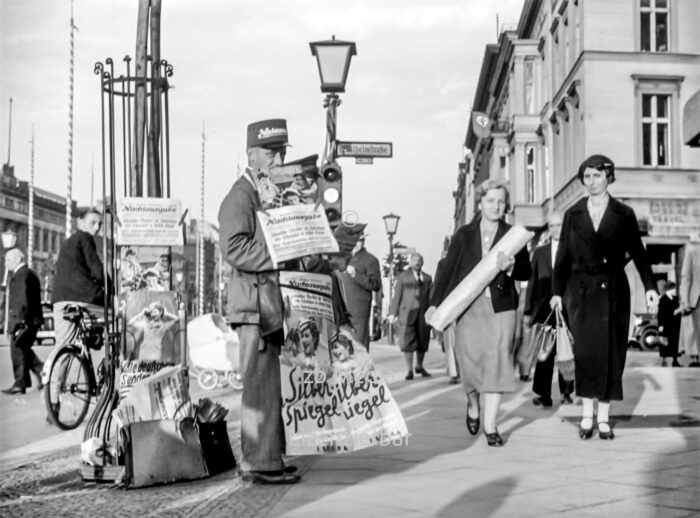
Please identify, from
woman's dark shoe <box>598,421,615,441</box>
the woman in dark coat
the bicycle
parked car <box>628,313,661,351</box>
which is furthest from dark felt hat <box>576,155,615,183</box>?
parked car <box>628,313,661,351</box>

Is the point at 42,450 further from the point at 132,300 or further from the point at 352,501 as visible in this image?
the point at 352,501

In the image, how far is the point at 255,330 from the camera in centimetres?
660

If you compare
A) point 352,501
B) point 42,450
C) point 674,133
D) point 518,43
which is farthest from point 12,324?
point 518,43

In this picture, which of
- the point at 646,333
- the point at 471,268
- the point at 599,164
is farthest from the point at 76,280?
the point at 646,333

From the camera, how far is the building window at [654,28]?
35406 millimetres

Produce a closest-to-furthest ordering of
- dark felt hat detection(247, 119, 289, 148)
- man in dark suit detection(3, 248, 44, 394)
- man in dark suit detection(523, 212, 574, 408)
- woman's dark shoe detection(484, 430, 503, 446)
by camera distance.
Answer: dark felt hat detection(247, 119, 289, 148) → woman's dark shoe detection(484, 430, 503, 446) → man in dark suit detection(523, 212, 574, 408) → man in dark suit detection(3, 248, 44, 394)

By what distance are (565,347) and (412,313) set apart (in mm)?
8012

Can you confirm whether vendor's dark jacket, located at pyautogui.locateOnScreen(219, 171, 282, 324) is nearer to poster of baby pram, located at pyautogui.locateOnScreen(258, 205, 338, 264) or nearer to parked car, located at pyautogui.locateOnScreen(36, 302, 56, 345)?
poster of baby pram, located at pyautogui.locateOnScreen(258, 205, 338, 264)

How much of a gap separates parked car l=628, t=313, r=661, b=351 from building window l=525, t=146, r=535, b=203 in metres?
23.1

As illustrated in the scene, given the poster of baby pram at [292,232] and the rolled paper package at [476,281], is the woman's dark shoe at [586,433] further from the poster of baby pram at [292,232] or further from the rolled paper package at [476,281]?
the poster of baby pram at [292,232]

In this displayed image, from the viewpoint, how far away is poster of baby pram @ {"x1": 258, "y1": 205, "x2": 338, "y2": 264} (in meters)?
6.59

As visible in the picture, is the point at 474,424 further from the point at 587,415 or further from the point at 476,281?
the point at 476,281

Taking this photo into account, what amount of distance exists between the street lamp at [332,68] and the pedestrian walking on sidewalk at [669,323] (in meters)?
7.57

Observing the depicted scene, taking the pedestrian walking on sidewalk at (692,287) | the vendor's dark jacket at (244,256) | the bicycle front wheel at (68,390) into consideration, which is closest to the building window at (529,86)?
the pedestrian walking on sidewalk at (692,287)
